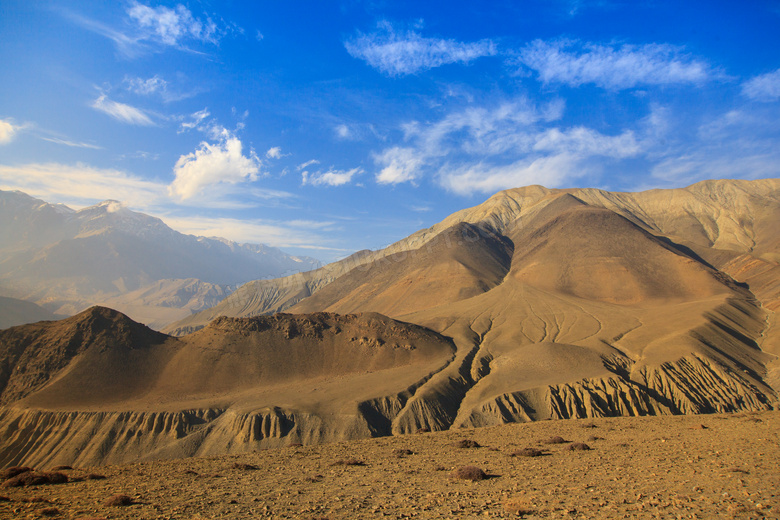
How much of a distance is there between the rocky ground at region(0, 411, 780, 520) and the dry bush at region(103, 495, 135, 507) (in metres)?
0.04

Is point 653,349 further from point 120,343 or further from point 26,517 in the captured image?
point 120,343

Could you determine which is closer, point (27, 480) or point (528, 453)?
point (27, 480)

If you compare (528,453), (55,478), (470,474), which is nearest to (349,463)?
(470,474)

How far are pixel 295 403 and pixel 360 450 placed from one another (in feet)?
74.6

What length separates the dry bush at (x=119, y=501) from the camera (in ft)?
46.7

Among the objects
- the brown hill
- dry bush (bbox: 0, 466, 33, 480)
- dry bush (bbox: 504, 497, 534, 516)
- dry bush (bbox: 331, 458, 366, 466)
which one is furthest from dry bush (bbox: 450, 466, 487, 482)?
the brown hill

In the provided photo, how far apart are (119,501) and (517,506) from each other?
1376 centimetres

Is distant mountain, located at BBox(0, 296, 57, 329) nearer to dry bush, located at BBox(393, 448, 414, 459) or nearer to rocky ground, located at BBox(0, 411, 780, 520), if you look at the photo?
rocky ground, located at BBox(0, 411, 780, 520)

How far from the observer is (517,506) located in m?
13.7

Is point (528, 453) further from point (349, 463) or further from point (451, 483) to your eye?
point (349, 463)

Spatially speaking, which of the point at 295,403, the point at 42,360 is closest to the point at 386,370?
the point at 295,403

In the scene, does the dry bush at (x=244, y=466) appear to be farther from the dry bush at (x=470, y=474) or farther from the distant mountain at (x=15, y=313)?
the distant mountain at (x=15, y=313)

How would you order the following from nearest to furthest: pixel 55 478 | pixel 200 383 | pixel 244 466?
1. pixel 55 478
2. pixel 244 466
3. pixel 200 383

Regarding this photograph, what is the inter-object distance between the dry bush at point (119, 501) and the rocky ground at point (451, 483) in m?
0.04
